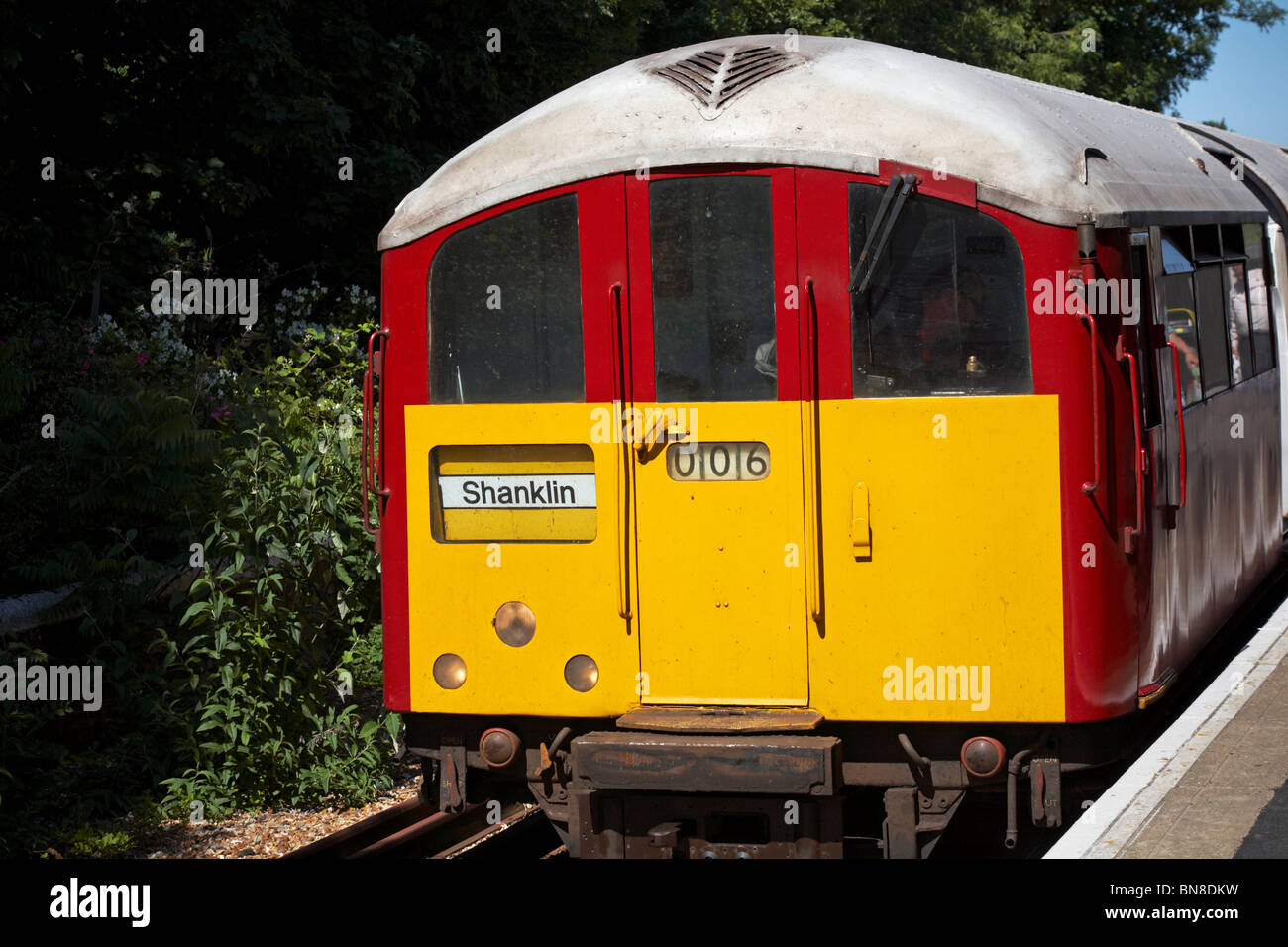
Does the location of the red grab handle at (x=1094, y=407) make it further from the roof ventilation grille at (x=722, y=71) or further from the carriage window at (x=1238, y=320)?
the carriage window at (x=1238, y=320)

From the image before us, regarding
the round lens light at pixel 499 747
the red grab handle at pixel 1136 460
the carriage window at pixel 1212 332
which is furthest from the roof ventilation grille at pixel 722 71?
the carriage window at pixel 1212 332

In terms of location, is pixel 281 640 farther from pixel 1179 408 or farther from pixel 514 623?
pixel 1179 408

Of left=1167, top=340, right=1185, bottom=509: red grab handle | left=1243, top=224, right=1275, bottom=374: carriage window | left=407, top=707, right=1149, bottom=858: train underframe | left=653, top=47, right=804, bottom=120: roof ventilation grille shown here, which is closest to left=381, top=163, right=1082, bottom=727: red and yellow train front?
left=407, top=707, right=1149, bottom=858: train underframe

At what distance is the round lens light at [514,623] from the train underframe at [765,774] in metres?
0.33

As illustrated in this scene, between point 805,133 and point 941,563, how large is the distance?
5.25 feet

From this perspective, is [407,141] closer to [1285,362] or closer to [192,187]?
[192,187]

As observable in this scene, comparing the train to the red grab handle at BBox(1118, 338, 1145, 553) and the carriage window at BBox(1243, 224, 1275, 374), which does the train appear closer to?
the red grab handle at BBox(1118, 338, 1145, 553)

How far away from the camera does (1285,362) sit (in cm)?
1020

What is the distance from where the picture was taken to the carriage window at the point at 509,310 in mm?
5695

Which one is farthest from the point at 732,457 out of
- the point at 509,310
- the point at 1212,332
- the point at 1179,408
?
the point at 1212,332

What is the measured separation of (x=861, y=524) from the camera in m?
5.32

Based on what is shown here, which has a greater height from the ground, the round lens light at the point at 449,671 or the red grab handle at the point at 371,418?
the red grab handle at the point at 371,418

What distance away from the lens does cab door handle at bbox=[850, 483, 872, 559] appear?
209 inches
